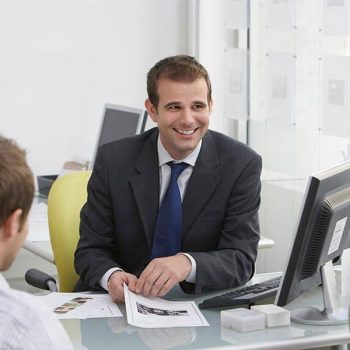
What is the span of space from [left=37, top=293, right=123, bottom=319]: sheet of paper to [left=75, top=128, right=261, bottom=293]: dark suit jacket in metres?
0.17

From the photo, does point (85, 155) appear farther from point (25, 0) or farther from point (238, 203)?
point (238, 203)

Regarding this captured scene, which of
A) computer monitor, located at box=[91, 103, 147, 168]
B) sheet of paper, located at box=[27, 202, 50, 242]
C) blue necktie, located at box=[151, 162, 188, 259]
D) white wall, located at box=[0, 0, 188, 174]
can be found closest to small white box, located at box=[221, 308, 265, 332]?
blue necktie, located at box=[151, 162, 188, 259]

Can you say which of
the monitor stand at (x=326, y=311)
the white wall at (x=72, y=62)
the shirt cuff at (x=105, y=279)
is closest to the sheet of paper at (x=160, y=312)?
the shirt cuff at (x=105, y=279)

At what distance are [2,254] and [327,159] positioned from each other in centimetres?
246

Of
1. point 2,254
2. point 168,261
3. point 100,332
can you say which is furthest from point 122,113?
point 2,254

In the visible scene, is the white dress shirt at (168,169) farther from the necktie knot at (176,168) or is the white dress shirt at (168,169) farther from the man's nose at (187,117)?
the man's nose at (187,117)

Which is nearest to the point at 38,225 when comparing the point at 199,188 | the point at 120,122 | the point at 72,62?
the point at 120,122

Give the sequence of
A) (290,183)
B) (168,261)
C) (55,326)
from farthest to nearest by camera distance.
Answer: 1. (290,183)
2. (168,261)
3. (55,326)

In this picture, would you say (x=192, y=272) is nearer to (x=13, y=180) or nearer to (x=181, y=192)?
(x=181, y=192)

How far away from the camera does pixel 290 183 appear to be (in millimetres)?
4367

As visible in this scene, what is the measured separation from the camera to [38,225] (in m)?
4.05

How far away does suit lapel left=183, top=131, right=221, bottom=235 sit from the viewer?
9.59 ft

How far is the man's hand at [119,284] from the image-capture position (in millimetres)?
2621

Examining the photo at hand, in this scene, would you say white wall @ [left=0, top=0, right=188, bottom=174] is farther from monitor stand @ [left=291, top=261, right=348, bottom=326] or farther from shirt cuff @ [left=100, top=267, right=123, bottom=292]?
monitor stand @ [left=291, top=261, right=348, bottom=326]
